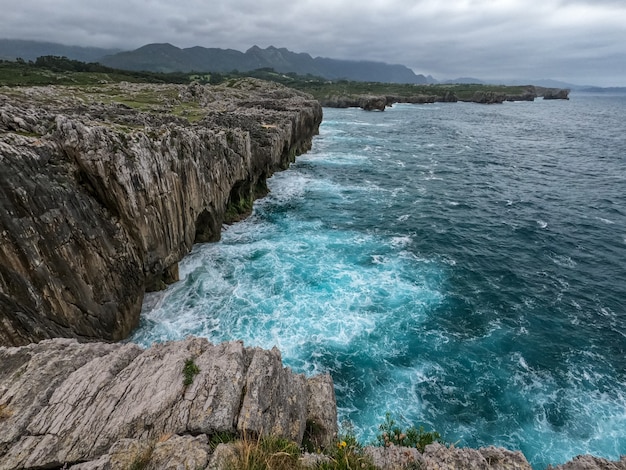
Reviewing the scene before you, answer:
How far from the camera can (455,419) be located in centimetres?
2184

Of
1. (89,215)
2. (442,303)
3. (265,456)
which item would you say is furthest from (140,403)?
(442,303)

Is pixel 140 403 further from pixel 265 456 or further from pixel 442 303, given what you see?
pixel 442 303

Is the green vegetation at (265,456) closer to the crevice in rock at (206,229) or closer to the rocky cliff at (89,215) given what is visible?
the rocky cliff at (89,215)

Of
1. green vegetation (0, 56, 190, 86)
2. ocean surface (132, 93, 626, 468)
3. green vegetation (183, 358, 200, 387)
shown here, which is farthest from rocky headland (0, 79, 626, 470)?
green vegetation (0, 56, 190, 86)

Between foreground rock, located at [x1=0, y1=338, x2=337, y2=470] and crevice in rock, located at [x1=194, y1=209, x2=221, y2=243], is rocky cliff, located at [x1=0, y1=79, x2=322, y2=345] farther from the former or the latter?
foreground rock, located at [x1=0, y1=338, x2=337, y2=470]

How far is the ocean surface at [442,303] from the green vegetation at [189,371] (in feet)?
39.1

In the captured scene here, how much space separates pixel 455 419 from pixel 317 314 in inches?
509

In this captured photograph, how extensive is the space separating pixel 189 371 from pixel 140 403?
76.4 inches

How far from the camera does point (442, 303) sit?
106 feet

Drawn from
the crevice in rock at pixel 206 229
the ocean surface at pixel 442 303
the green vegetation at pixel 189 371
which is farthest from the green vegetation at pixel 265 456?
the crevice in rock at pixel 206 229

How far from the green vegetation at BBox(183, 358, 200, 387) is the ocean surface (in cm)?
1193

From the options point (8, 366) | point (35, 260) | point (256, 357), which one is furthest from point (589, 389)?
point (35, 260)

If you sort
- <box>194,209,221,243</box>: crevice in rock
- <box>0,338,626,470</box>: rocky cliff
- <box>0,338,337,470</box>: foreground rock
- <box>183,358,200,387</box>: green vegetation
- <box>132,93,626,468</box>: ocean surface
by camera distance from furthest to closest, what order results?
<box>194,209,221,243</box>: crevice in rock → <box>132,93,626,468</box>: ocean surface → <box>183,358,200,387</box>: green vegetation → <box>0,338,337,470</box>: foreground rock → <box>0,338,626,470</box>: rocky cliff

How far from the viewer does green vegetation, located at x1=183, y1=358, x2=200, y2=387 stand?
13.5 meters
